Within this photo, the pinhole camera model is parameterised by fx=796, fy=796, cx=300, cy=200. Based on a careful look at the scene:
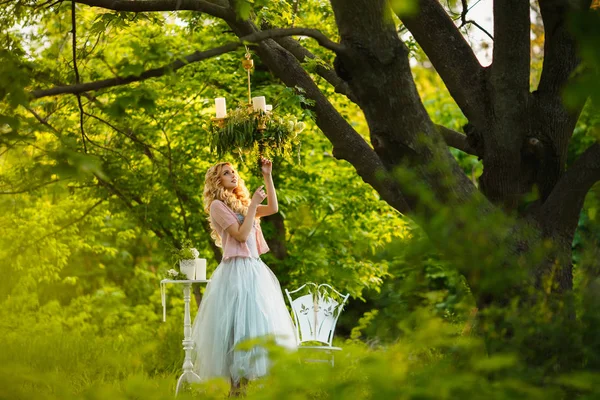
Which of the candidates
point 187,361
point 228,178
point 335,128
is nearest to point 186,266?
point 187,361

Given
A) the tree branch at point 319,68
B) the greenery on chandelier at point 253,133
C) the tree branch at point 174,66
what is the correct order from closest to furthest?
the tree branch at point 174,66
the greenery on chandelier at point 253,133
the tree branch at point 319,68

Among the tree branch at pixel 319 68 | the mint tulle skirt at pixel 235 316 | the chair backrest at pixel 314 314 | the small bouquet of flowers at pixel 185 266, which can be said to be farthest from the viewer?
the chair backrest at pixel 314 314

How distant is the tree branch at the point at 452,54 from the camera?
141 inches

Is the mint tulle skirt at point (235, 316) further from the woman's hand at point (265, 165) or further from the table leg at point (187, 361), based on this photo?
the woman's hand at point (265, 165)

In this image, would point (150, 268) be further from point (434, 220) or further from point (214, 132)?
point (434, 220)

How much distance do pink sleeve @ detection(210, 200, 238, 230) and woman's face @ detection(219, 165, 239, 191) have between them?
0.46 ft

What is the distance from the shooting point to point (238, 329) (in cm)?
506

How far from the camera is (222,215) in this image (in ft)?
16.9

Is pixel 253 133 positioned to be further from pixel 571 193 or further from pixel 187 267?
pixel 571 193

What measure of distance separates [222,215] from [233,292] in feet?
1.66

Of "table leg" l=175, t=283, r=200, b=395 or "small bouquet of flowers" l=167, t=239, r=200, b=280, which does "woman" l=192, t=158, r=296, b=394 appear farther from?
"small bouquet of flowers" l=167, t=239, r=200, b=280

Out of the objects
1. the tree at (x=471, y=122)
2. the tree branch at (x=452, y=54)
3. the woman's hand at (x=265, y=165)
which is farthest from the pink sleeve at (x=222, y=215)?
the tree branch at (x=452, y=54)

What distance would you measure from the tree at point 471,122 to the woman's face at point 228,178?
112 centimetres


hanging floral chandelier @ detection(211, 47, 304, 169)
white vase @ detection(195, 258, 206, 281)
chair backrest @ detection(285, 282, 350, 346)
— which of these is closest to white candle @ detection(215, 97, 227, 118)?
hanging floral chandelier @ detection(211, 47, 304, 169)
